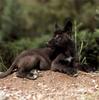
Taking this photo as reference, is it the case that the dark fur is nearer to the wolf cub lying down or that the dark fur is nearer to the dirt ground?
the wolf cub lying down

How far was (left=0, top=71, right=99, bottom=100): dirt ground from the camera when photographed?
8.68 metres

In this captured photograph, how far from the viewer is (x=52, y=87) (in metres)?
8.95

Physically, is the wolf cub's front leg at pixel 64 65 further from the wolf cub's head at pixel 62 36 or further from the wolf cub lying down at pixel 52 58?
the wolf cub's head at pixel 62 36

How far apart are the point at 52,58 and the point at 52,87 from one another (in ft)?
2.96

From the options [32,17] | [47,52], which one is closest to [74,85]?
[47,52]

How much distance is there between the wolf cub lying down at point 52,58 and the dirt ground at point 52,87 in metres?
0.13

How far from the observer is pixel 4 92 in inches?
349

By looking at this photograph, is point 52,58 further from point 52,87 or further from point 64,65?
point 52,87

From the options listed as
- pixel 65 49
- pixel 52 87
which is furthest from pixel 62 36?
pixel 52 87

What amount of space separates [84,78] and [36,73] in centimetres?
85

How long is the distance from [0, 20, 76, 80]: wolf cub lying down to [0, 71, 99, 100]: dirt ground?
5.2 inches

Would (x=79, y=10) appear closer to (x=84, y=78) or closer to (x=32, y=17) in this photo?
(x=32, y=17)

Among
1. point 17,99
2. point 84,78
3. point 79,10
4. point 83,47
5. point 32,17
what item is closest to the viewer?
point 17,99

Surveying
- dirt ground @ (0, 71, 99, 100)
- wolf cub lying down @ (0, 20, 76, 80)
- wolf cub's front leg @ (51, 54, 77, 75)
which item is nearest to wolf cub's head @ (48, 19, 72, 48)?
wolf cub lying down @ (0, 20, 76, 80)
